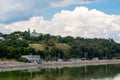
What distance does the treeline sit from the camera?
114 m

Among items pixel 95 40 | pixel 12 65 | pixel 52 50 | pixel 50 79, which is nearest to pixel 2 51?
pixel 12 65

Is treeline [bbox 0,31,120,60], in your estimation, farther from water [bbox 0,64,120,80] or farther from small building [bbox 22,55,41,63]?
water [bbox 0,64,120,80]

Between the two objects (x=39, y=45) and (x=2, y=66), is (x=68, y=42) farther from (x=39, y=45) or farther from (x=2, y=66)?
(x=2, y=66)

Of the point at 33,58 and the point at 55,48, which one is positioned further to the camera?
the point at 55,48

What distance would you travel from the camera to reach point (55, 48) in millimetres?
132625

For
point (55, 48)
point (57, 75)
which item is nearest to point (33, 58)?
point (55, 48)

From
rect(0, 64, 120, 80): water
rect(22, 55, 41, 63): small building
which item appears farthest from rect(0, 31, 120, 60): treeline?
rect(0, 64, 120, 80): water

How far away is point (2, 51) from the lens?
110 m

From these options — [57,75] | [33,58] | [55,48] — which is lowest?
[57,75]

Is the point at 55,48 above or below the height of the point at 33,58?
above

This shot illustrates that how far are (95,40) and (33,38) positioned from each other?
37.3 metres

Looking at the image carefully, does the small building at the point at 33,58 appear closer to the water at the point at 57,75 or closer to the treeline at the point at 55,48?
the treeline at the point at 55,48

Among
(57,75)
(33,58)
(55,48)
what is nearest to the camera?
(57,75)

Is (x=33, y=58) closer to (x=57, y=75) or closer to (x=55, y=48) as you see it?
(x=55, y=48)
